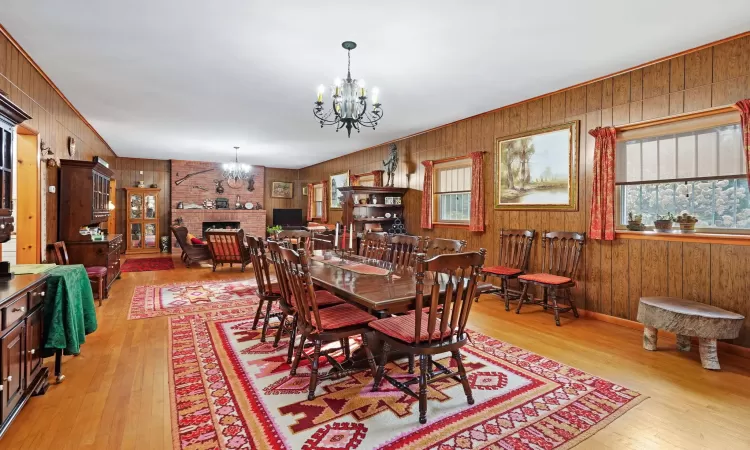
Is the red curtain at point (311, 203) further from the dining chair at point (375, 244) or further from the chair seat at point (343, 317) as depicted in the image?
the chair seat at point (343, 317)

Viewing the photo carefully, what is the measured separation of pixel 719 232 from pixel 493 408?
288 cm

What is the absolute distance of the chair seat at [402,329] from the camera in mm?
2150

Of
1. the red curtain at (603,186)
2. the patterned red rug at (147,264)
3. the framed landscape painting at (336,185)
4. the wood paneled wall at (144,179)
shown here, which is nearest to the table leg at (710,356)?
the red curtain at (603,186)

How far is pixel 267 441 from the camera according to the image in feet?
6.37

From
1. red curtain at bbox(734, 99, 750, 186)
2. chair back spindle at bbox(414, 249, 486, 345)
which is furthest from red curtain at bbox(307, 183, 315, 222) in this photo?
red curtain at bbox(734, 99, 750, 186)

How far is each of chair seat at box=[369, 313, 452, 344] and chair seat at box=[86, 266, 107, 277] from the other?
406 centimetres

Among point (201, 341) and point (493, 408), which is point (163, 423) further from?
point (493, 408)

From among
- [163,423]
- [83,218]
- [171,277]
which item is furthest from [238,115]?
[163,423]

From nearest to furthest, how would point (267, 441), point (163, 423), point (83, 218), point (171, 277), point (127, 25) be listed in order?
point (267, 441), point (163, 423), point (127, 25), point (83, 218), point (171, 277)

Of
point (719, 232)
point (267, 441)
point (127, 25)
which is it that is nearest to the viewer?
point (267, 441)

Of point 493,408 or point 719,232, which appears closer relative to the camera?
point 493,408

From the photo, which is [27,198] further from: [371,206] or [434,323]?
[371,206]

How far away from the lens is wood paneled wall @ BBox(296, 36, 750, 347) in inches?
128

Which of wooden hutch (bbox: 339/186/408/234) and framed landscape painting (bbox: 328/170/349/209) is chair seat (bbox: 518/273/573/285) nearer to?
wooden hutch (bbox: 339/186/408/234)
